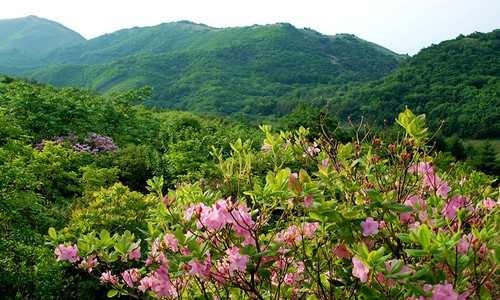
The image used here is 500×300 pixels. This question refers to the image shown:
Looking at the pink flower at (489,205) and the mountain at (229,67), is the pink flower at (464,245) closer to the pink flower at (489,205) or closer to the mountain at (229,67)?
the pink flower at (489,205)

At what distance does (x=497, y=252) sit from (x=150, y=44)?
15128cm

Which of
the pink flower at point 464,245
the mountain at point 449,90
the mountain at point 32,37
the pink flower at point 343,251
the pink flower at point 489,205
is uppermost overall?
the mountain at point 32,37

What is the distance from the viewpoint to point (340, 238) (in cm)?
177

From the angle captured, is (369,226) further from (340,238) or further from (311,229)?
(311,229)

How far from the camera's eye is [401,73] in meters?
81.8

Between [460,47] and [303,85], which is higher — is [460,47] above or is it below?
above

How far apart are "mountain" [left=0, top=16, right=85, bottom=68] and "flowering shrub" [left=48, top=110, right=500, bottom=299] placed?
15621 cm

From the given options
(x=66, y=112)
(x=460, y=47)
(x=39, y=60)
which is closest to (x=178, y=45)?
(x=39, y=60)

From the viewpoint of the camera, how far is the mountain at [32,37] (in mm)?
149625

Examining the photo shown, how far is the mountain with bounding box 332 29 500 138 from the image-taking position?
58375 millimetres

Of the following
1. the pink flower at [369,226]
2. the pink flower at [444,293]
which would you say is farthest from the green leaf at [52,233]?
the pink flower at [444,293]

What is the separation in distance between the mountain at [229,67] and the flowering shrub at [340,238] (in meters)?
74.3

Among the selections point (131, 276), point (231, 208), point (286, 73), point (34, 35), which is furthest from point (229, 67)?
point (34, 35)

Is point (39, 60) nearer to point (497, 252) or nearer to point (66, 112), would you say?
point (66, 112)
